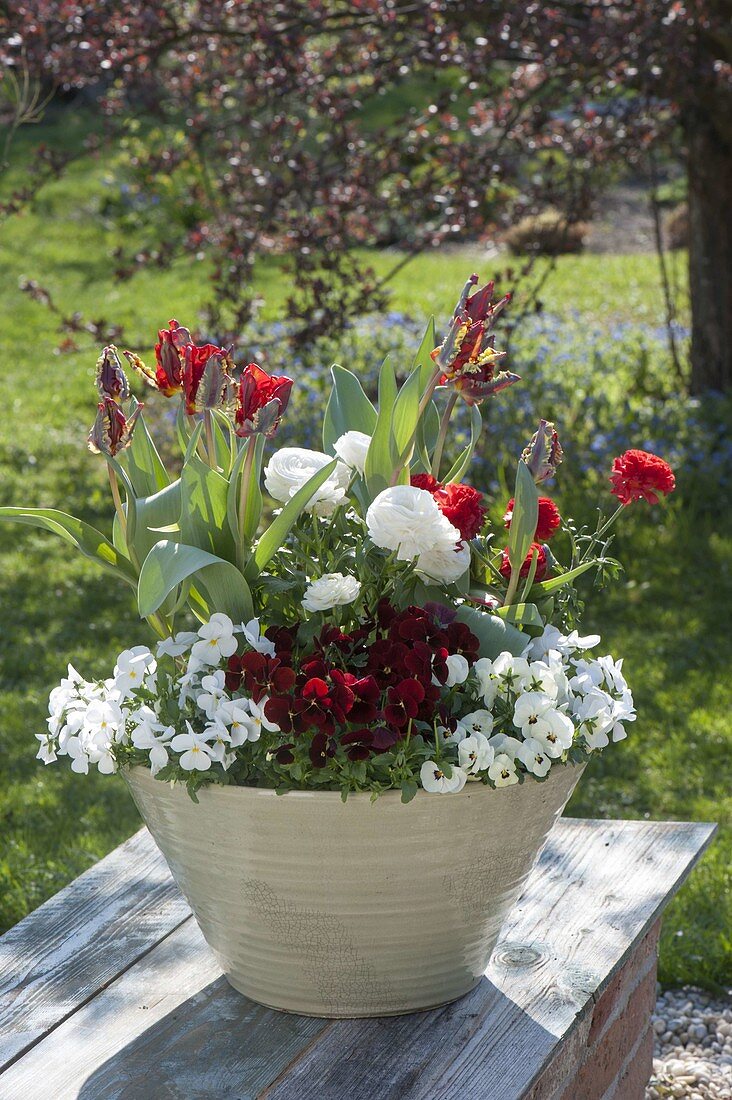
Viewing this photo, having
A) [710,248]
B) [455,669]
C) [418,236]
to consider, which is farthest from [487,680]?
[710,248]

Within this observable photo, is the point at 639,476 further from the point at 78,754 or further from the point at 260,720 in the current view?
the point at 78,754

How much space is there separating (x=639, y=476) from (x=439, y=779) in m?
0.47

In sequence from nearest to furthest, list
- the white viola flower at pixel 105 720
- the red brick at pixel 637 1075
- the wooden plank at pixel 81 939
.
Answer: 1. the white viola flower at pixel 105 720
2. the wooden plank at pixel 81 939
3. the red brick at pixel 637 1075

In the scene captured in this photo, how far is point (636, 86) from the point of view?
4754 mm

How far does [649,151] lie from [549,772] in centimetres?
426

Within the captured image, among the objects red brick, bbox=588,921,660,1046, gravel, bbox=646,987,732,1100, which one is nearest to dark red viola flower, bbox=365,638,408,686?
red brick, bbox=588,921,660,1046

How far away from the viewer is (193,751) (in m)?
1.30

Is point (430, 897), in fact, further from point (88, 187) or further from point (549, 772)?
point (88, 187)

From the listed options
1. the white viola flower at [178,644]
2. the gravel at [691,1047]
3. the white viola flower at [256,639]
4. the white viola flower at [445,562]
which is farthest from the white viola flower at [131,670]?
the gravel at [691,1047]

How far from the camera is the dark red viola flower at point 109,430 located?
1.33 metres

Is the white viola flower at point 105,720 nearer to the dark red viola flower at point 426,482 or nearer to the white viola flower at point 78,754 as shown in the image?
the white viola flower at point 78,754

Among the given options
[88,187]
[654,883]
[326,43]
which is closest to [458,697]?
[654,883]

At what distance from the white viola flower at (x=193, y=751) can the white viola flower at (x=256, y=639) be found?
0.12m

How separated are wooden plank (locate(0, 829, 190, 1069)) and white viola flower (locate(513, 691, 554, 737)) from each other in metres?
0.65
